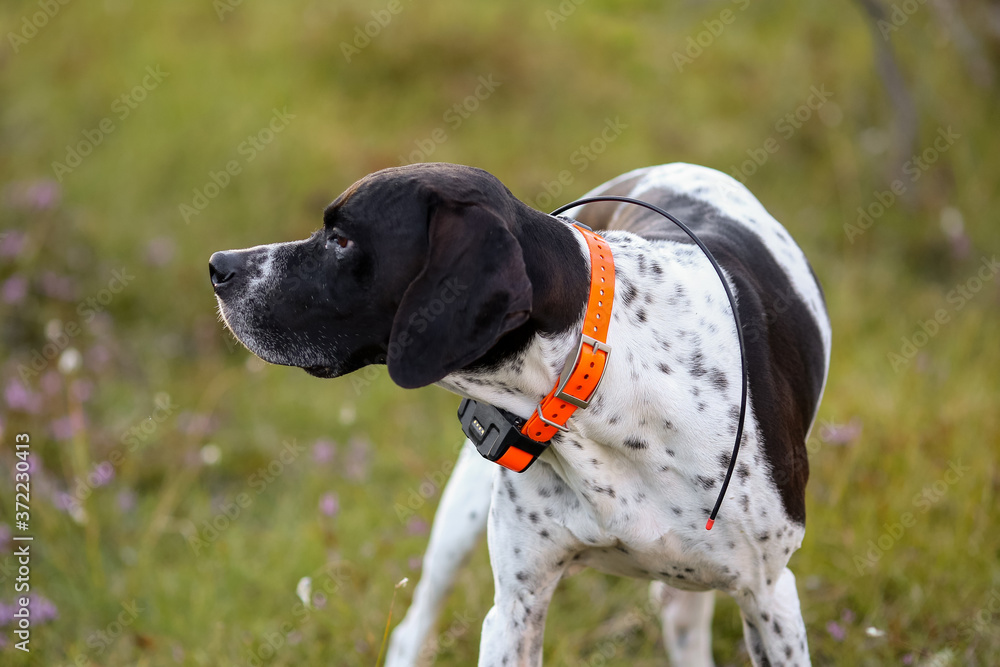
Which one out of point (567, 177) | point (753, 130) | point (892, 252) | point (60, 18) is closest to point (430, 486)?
point (567, 177)

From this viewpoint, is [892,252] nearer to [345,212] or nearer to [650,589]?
[650,589]

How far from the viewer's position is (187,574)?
4.00m

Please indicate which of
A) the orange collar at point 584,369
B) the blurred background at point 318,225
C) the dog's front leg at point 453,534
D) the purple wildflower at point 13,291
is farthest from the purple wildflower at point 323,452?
the orange collar at point 584,369

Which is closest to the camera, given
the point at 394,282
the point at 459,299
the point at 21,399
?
the point at 459,299

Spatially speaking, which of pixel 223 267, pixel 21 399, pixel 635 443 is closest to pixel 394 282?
pixel 223 267

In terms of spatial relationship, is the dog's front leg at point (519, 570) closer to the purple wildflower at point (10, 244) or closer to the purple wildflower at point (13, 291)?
the purple wildflower at point (13, 291)

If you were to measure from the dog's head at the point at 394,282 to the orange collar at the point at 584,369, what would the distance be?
0.22 m

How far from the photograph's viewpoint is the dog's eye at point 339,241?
2330mm

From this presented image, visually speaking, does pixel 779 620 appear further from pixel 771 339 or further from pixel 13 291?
pixel 13 291

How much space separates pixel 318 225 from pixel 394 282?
4.17m

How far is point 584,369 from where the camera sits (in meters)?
2.26

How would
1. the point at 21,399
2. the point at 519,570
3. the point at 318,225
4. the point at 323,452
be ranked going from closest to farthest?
the point at 519,570 → the point at 323,452 → the point at 21,399 → the point at 318,225

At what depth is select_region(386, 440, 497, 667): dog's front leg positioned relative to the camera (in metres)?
3.17

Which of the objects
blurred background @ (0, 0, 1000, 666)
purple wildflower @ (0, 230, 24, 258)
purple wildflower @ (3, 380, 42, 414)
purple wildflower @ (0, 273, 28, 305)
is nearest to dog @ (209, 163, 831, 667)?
blurred background @ (0, 0, 1000, 666)
